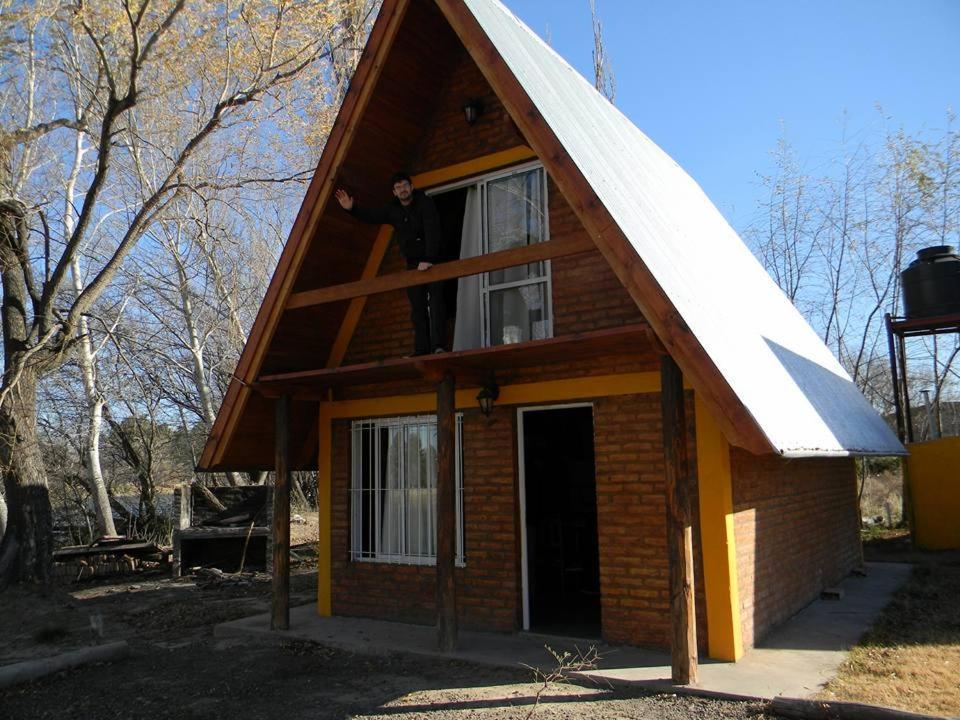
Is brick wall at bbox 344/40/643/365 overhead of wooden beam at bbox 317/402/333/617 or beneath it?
overhead

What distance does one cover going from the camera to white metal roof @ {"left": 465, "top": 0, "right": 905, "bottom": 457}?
20.0ft

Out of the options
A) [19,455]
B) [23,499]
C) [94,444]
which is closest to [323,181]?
[19,455]

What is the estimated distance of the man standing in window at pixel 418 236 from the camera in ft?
24.8

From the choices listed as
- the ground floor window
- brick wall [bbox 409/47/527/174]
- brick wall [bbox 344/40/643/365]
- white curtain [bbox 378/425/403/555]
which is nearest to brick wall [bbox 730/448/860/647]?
brick wall [bbox 344/40/643/365]

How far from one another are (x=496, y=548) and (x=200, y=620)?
445cm

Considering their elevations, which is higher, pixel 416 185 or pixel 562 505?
pixel 416 185

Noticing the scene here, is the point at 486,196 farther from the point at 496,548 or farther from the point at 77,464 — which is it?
the point at 77,464

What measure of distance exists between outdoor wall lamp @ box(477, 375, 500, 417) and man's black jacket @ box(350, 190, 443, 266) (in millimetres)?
1429

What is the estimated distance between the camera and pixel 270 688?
6496mm

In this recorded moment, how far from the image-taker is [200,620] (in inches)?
383

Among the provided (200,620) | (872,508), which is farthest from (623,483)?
(872,508)

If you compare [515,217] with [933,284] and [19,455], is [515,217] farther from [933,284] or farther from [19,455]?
[933,284]

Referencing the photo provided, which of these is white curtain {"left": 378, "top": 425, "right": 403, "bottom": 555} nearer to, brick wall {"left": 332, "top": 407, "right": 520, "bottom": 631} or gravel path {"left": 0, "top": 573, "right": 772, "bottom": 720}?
brick wall {"left": 332, "top": 407, "right": 520, "bottom": 631}

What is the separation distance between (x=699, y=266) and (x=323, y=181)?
13.3ft
